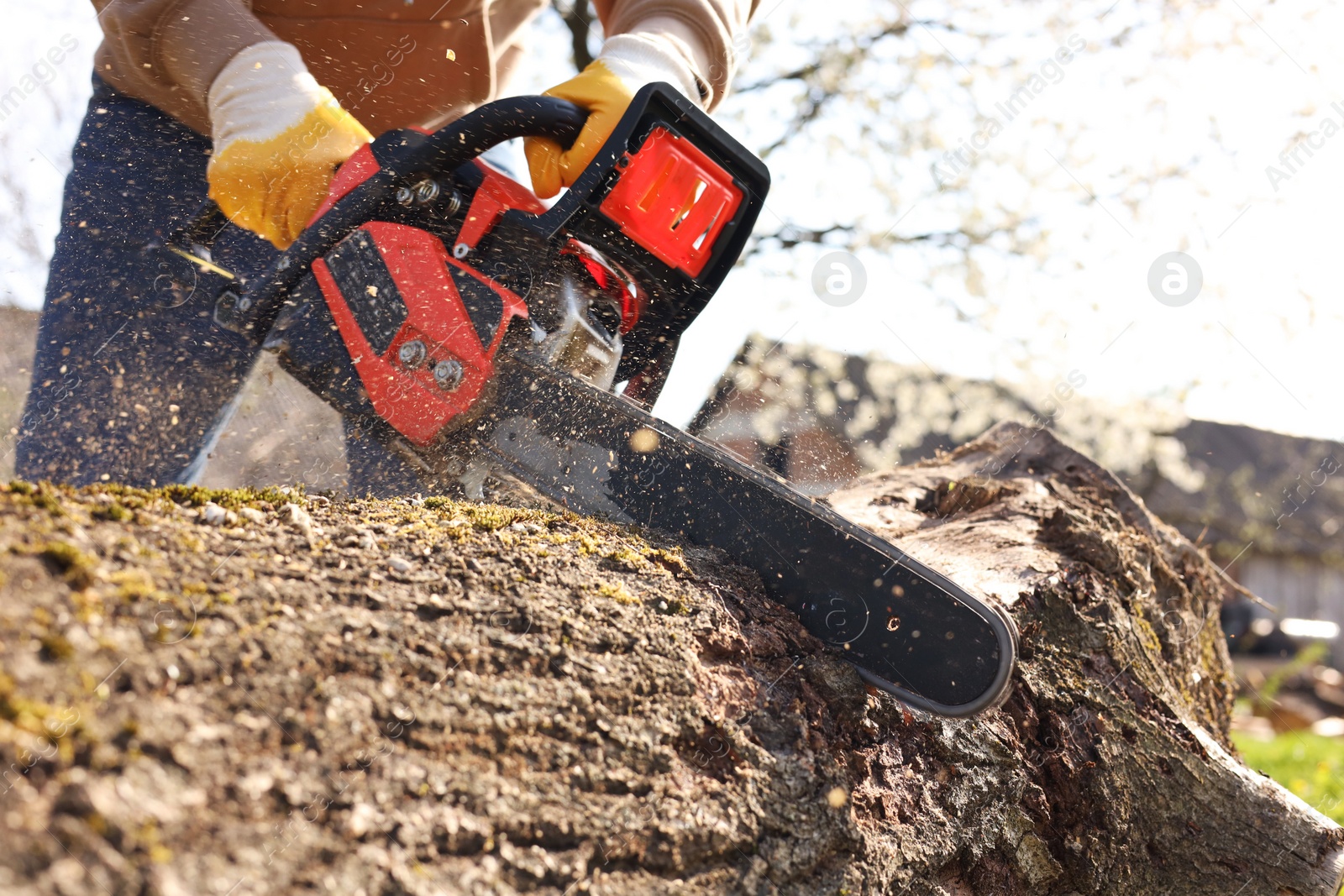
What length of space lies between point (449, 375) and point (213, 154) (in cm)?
103

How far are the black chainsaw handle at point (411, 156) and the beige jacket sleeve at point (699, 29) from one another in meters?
0.70

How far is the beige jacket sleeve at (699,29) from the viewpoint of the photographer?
2.45 m

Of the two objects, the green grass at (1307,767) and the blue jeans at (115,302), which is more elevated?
the green grass at (1307,767)

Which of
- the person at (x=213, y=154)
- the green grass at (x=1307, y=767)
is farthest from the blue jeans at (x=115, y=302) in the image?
the green grass at (x=1307, y=767)

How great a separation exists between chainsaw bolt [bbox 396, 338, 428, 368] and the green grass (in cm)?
340

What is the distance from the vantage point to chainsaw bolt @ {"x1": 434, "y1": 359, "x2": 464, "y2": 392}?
175 centimetres

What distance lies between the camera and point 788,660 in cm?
128

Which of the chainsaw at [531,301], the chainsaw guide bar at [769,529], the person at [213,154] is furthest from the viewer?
the person at [213,154]

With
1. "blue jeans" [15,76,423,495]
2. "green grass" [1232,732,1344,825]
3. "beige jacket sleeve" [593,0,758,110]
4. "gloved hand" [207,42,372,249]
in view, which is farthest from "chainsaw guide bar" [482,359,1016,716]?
"green grass" [1232,732,1344,825]

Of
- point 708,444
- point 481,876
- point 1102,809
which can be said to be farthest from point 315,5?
point 1102,809

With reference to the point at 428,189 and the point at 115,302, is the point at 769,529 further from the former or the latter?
the point at 115,302

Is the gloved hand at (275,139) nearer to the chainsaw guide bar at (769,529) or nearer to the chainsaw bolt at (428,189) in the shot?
the chainsaw bolt at (428,189)

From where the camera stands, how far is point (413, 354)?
1777 mm

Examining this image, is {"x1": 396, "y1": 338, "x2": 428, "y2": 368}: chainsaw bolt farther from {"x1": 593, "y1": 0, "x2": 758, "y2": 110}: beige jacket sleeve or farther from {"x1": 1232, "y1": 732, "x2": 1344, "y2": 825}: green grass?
{"x1": 1232, "y1": 732, "x2": 1344, "y2": 825}: green grass
